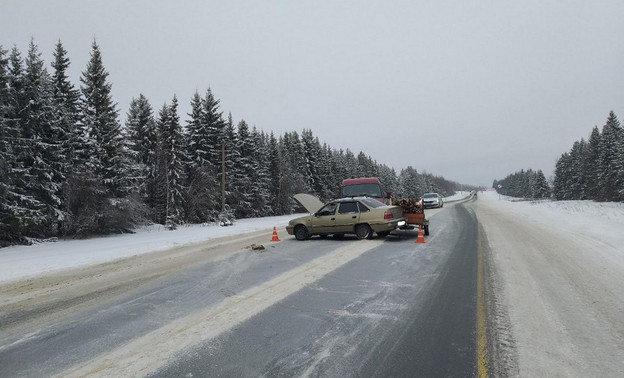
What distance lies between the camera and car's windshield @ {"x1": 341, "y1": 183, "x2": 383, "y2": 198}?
1742 centimetres

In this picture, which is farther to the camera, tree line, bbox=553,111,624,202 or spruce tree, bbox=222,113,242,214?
tree line, bbox=553,111,624,202

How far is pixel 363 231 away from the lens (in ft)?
42.4

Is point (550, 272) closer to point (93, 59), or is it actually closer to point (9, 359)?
point (9, 359)

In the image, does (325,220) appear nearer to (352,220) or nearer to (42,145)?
(352,220)

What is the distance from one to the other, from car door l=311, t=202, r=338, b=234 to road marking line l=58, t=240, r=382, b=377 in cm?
584

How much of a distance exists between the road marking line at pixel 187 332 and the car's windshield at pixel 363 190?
33.7ft

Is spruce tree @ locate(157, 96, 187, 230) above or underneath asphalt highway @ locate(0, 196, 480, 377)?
above

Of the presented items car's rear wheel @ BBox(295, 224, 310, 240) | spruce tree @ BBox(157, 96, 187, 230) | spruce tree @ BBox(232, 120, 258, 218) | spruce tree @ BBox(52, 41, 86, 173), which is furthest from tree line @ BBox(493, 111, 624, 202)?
spruce tree @ BBox(52, 41, 86, 173)

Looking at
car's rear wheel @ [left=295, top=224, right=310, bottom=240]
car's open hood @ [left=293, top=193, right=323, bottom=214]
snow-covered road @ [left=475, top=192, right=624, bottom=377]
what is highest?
car's open hood @ [left=293, top=193, right=323, bottom=214]

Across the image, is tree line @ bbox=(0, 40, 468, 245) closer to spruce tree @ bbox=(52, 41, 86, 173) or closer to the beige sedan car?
spruce tree @ bbox=(52, 41, 86, 173)

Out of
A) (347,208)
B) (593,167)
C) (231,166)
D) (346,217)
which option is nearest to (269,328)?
(346,217)

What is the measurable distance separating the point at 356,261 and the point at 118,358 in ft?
19.7

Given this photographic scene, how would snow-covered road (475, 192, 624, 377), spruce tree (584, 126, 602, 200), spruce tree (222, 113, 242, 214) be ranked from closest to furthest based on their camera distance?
1. snow-covered road (475, 192, 624, 377)
2. spruce tree (222, 113, 242, 214)
3. spruce tree (584, 126, 602, 200)

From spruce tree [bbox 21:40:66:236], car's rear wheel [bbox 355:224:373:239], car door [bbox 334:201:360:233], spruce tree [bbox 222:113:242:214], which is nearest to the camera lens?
car's rear wheel [bbox 355:224:373:239]
